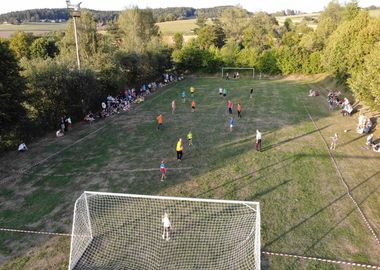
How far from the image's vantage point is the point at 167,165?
58.4ft

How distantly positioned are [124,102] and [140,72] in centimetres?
945

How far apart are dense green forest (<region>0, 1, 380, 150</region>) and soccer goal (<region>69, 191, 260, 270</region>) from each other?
34.3ft

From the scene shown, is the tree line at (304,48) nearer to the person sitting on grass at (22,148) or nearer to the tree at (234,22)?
the tree at (234,22)

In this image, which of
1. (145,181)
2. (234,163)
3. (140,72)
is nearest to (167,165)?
(145,181)

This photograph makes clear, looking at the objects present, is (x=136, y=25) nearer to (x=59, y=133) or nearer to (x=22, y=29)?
(x=59, y=133)

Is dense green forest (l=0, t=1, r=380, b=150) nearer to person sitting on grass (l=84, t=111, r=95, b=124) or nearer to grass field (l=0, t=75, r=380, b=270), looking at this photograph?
person sitting on grass (l=84, t=111, r=95, b=124)

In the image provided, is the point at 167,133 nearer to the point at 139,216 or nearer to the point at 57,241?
the point at 139,216

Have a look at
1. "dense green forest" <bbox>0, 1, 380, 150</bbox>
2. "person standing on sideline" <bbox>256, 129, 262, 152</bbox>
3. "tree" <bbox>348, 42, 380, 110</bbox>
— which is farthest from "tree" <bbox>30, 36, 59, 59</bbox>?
"tree" <bbox>348, 42, 380, 110</bbox>

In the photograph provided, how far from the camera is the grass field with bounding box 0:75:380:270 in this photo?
11.5 m

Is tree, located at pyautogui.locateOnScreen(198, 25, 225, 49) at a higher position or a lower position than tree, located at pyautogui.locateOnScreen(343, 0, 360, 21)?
lower

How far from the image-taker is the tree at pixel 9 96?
18.6m

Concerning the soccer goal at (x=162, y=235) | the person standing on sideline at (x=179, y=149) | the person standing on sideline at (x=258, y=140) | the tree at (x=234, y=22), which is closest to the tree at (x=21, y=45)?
the person standing on sideline at (x=179, y=149)

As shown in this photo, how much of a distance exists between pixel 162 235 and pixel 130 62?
27896 millimetres

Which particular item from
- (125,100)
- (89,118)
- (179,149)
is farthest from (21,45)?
(179,149)
